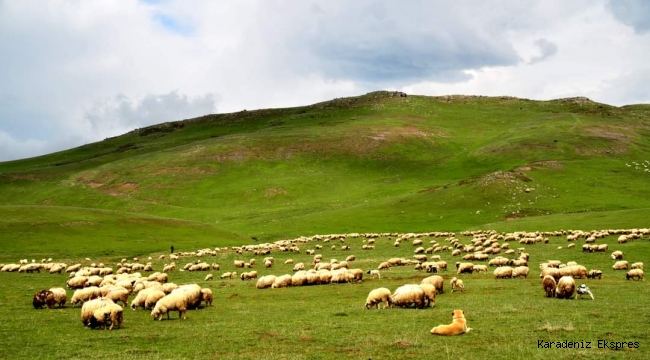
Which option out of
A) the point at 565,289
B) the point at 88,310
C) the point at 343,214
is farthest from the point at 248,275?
the point at 343,214

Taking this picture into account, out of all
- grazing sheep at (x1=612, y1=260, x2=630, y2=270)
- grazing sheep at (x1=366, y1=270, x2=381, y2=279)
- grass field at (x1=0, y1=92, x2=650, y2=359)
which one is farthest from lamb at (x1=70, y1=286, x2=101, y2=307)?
grazing sheep at (x1=612, y1=260, x2=630, y2=270)

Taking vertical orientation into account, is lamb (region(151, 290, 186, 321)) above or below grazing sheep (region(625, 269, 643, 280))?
above

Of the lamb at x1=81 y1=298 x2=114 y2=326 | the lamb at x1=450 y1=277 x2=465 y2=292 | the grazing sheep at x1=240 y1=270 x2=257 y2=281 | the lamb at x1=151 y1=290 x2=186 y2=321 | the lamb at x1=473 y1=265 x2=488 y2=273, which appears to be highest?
the lamb at x1=81 y1=298 x2=114 y2=326

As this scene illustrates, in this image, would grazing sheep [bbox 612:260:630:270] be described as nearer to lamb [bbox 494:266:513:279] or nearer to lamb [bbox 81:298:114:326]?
lamb [bbox 494:266:513:279]

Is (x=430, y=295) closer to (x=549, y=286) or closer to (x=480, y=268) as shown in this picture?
(x=549, y=286)

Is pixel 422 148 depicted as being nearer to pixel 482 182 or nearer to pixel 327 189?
pixel 327 189

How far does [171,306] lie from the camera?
22359 mm

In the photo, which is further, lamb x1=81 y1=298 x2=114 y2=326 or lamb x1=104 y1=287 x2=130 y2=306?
lamb x1=104 y1=287 x2=130 y2=306

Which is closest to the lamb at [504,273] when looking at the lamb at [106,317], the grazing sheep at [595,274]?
the grazing sheep at [595,274]

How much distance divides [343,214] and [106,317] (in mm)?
70721

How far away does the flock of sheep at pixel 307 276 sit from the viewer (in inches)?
899

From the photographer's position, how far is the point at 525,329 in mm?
17391

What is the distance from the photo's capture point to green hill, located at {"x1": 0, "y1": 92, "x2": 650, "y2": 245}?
8106 centimetres

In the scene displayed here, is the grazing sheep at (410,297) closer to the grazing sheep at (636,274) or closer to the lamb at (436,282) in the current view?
the lamb at (436,282)
